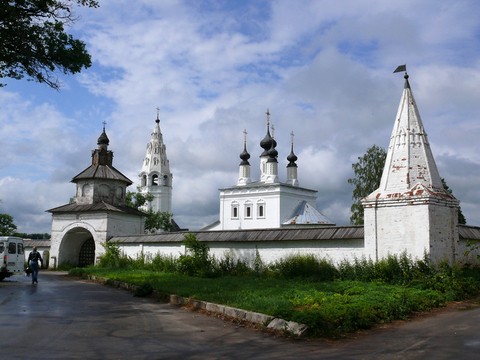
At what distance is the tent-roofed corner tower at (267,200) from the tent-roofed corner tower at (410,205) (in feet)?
96.4

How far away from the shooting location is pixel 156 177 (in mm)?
55594

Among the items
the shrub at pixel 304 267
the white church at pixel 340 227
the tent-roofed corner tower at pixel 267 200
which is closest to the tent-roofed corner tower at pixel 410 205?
the white church at pixel 340 227

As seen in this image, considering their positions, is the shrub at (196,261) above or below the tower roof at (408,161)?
below

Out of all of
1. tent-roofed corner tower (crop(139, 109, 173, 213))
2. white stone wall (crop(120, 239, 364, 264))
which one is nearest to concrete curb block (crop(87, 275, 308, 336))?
white stone wall (crop(120, 239, 364, 264))

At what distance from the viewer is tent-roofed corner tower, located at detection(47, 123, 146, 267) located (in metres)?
25.3

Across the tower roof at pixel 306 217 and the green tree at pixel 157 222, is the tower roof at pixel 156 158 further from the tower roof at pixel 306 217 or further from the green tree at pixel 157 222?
the tower roof at pixel 306 217

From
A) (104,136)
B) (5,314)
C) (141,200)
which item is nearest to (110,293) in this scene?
(5,314)

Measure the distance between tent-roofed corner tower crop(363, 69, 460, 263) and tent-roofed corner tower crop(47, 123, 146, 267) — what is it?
59.9 ft

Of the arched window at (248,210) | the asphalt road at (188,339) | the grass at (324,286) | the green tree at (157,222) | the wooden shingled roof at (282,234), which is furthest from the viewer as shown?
the arched window at (248,210)

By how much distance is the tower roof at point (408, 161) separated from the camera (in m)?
11.4

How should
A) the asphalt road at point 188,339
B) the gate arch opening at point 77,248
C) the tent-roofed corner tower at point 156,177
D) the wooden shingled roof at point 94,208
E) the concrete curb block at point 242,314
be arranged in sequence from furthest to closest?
the tent-roofed corner tower at point 156,177
the gate arch opening at point 77,248
the wooden shingled roof at point 94,208
the concrete curb block at point 242,314
the asphalt road at point 188,339

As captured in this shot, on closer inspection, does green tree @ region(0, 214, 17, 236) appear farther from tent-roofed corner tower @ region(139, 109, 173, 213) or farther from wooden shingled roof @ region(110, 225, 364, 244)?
wooden shingled roof @ region(110, 225, 364, 244)

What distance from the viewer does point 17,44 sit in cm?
1019

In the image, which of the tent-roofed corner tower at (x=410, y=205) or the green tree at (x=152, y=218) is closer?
the tent-roofed corner tower at (x=410, y=205)
